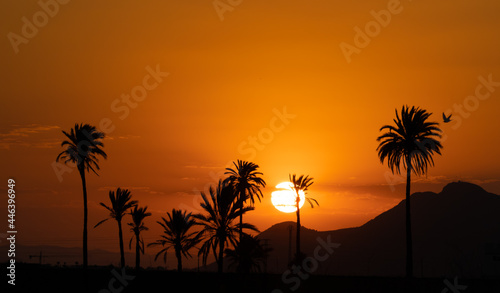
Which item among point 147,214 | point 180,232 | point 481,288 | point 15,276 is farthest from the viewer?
point 147,214

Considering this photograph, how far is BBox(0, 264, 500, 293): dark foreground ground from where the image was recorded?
47.9 metres

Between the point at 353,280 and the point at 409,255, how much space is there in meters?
16.2

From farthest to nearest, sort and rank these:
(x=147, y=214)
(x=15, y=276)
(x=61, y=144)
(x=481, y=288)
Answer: (x=147, y=214)
(x=61, y=144)
(x=15, y=276)
(x=481, y=288)

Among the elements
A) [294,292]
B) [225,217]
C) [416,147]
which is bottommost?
[294,292]

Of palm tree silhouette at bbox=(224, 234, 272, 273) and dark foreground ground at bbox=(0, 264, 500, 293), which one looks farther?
palm tree silhouette at bbox=(224, 234, 272, 273)

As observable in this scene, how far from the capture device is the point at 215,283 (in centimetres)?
5466

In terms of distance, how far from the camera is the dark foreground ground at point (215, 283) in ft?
157

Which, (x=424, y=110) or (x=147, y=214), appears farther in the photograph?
(x=147, y=214)

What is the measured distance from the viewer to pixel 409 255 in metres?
63.3

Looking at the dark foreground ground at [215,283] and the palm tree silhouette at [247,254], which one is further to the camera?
the palm tree silhouette at [247,254]

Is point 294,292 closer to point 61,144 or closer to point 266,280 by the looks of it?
point 266,280

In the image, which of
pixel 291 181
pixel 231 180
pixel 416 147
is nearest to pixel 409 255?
pixel 416 147

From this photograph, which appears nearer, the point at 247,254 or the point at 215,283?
the point at 215,283

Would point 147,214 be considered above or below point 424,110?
below
